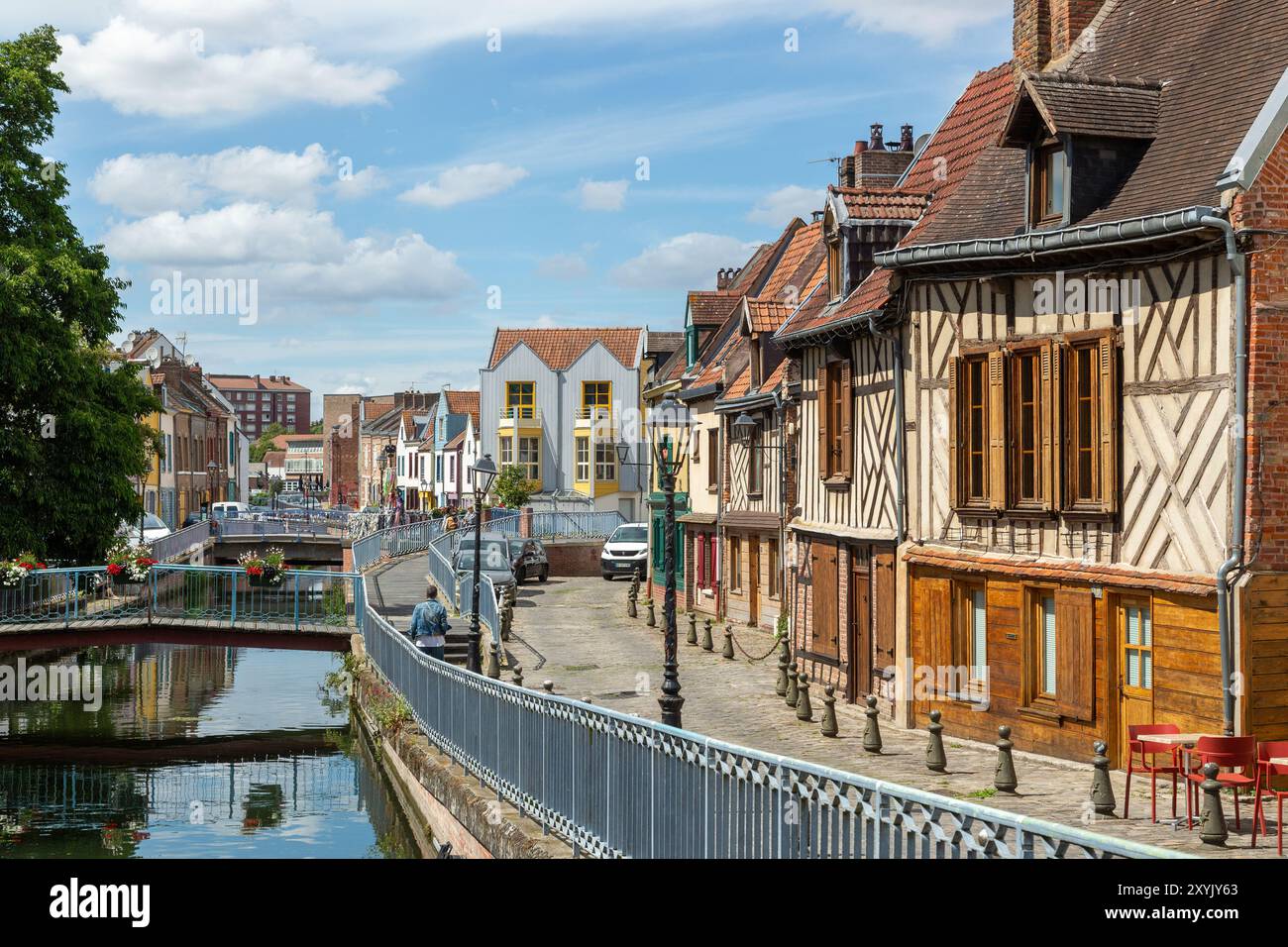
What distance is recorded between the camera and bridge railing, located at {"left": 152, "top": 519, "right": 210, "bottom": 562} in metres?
41.0

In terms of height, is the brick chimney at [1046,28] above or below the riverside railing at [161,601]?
above

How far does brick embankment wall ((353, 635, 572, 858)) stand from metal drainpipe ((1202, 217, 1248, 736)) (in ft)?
21.3

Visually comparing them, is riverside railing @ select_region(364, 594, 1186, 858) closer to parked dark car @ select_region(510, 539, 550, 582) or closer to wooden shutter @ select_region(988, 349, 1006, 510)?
wooden shutter @ select_region(988, 349, 1006, 510)

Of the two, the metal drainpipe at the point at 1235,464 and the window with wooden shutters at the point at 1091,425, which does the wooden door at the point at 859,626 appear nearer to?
the window with wooden shutters at the point at 1091,425

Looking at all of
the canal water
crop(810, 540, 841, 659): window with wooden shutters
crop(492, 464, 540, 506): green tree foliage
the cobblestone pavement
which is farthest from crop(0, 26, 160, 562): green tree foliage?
crop(492, 464, 540, 506): green tree foliage

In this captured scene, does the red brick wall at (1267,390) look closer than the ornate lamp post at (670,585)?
Yes

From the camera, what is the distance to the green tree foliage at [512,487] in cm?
6259

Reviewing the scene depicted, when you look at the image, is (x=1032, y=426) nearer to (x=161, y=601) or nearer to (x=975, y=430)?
(x=975, y=430)

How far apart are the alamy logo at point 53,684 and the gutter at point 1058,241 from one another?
68.0ft

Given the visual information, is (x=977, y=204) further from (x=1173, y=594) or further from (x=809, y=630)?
(x=809, y=630)

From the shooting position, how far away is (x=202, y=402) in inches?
3100

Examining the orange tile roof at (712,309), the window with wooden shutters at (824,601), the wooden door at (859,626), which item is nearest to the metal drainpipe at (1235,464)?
the wooden door at (859,626)

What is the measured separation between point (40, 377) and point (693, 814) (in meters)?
25.4
